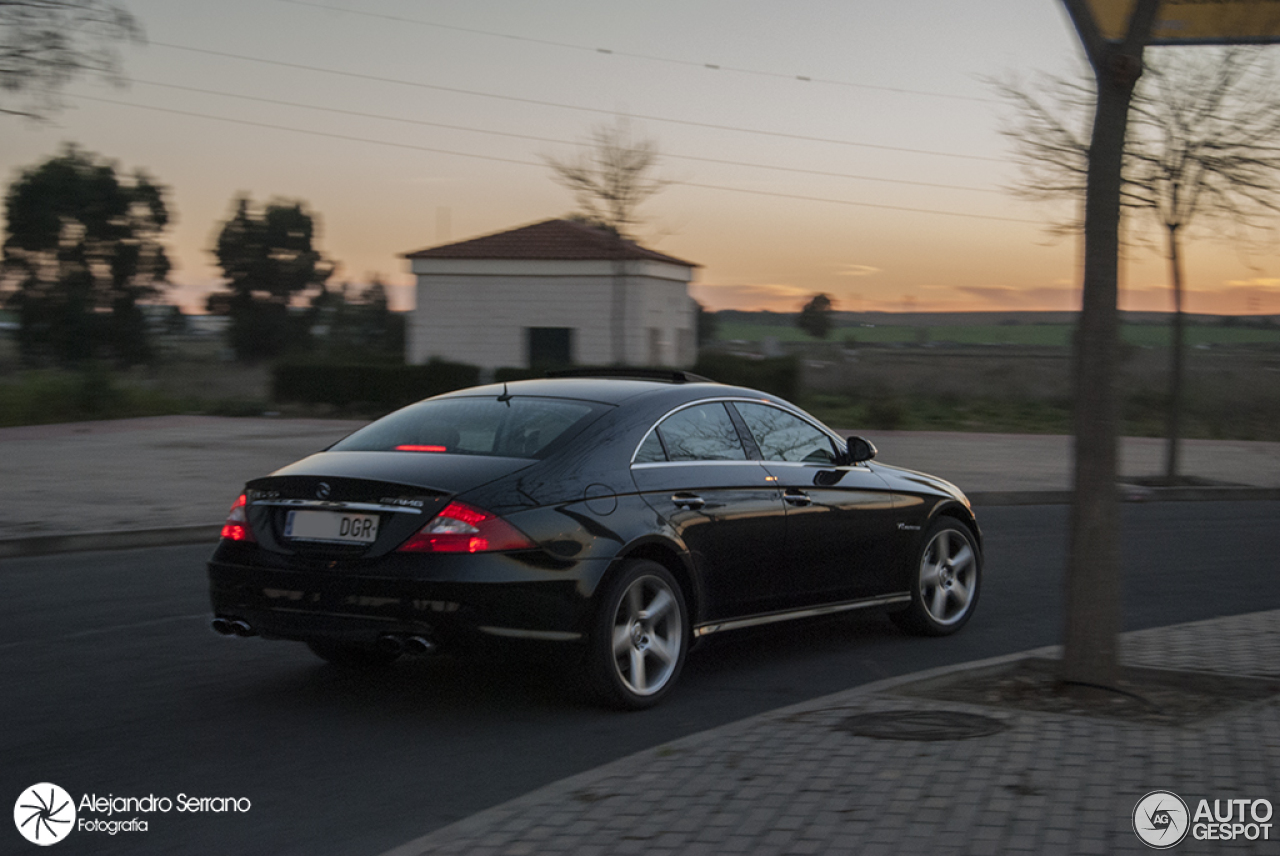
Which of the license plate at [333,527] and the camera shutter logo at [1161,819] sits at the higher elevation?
the license plate at [333,527]

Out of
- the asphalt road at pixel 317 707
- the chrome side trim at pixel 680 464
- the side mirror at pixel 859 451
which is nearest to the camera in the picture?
the asphalt road at pixel 317 707

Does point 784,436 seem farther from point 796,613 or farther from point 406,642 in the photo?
point 406,642

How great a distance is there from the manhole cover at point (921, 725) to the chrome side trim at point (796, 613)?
1.10 meters

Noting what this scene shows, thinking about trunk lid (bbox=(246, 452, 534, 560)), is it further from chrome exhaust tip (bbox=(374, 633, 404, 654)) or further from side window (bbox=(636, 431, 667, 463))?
side window (bbox=(636, 431, 667, 463))

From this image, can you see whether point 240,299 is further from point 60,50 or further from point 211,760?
point 211,760

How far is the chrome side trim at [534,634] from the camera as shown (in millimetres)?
5527

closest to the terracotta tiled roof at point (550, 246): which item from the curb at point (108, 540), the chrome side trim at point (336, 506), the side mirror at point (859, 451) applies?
the curb at point (108, 540)

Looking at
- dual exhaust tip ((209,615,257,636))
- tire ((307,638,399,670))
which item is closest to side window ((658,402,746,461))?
tire ((307,638,399,670))

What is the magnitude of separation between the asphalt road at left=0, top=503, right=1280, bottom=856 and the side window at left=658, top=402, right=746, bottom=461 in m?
0.97

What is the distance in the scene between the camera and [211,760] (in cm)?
518

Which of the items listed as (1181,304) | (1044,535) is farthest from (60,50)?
(1181,304)

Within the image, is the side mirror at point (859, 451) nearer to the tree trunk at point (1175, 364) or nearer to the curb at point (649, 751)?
the curb at point (649, 751)

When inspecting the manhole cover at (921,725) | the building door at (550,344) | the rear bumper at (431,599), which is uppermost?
the building door at (550,344)

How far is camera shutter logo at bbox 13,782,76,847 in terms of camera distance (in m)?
4.30
